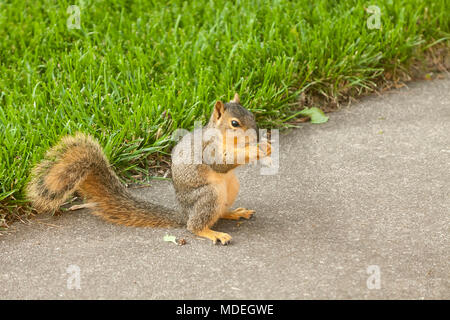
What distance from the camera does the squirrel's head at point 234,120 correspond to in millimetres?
2701

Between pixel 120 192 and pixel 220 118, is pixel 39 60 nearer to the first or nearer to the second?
pixel 120 192

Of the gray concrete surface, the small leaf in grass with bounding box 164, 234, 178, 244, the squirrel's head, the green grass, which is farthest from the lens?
the green grass

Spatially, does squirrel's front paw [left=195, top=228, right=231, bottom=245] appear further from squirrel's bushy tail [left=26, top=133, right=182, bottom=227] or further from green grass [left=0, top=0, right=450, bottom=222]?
green grass [left=0, top=0, right=450, bottom=222]

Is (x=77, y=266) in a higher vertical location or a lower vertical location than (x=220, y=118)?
lower

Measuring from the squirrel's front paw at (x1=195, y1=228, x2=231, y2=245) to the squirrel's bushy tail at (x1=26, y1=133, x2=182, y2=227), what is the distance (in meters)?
0.15

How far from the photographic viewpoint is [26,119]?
3.54m

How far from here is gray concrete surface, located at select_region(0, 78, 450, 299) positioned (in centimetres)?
248

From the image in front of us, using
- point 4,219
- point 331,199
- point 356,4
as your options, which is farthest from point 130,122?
point 356,4

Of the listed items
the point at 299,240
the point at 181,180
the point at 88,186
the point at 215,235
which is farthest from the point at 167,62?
the point at 299,240

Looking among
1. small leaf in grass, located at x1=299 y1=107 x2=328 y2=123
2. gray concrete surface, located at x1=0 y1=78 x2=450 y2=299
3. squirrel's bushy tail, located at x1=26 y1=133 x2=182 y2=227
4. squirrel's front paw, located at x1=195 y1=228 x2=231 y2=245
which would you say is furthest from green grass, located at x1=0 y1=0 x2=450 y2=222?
squirrel's front paw, located at x1=195 y1=228 x2=231 y2=245

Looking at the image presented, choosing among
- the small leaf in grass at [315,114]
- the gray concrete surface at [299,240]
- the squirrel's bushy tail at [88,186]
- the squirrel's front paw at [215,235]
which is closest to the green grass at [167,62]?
the small leaf in grass at [315,114]

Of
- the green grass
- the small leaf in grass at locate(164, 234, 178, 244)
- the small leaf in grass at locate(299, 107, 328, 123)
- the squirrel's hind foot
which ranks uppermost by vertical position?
the green grass

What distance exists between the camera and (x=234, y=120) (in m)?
2.70

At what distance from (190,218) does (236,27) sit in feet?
6.44
